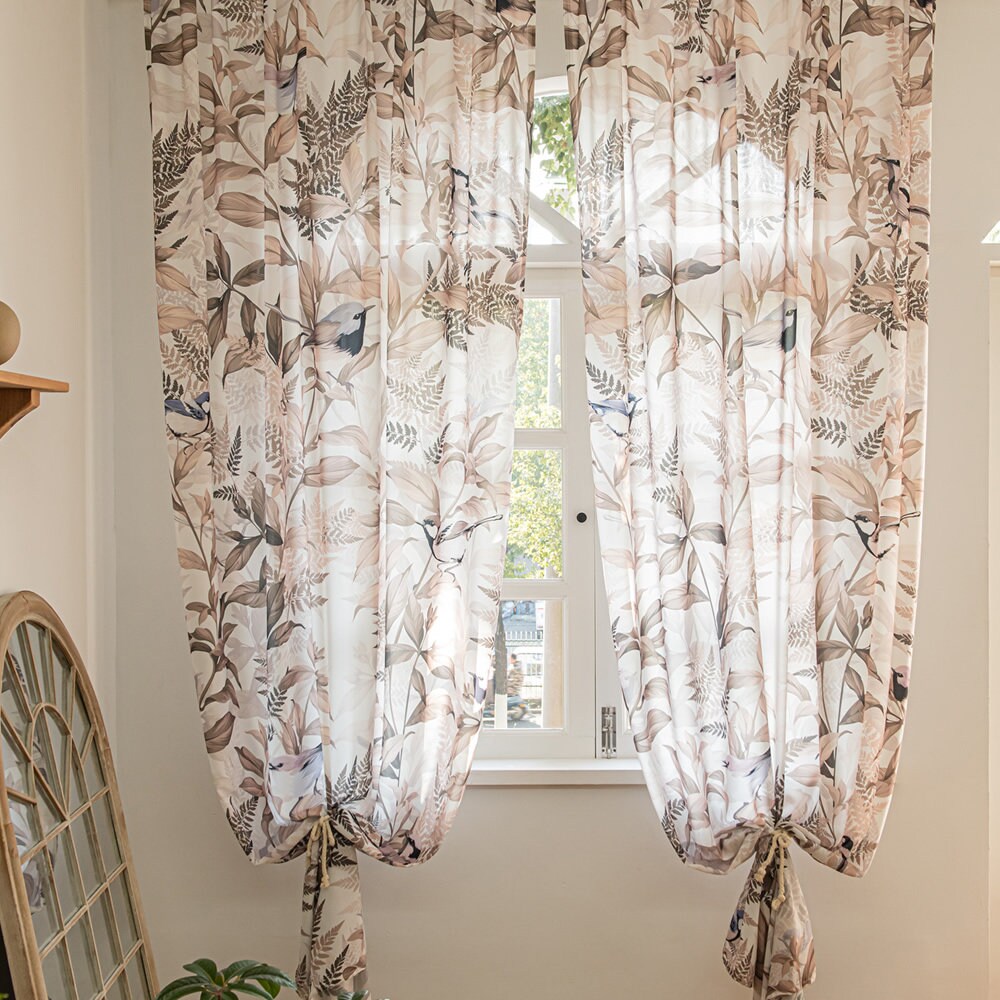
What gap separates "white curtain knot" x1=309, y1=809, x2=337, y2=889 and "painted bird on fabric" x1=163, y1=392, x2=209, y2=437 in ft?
2.89

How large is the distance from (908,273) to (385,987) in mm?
1992

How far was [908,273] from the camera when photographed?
2.07 m

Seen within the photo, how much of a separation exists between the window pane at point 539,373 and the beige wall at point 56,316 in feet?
3.17

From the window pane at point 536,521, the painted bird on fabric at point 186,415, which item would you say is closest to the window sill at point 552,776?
the window pane at point 536,521

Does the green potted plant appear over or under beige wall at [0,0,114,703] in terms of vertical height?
under

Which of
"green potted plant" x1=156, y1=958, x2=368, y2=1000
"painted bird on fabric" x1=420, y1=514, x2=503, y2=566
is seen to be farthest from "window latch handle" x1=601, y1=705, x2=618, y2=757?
→ "green potted plant" x1=156, y1=958, x2=368, y2=1000

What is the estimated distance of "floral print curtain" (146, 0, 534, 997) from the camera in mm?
2021

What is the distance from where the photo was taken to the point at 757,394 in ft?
6.72

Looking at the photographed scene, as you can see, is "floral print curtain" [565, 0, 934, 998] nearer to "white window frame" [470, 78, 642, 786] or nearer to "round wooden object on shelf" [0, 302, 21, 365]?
"white window frame" [470, 78, 642, 786]

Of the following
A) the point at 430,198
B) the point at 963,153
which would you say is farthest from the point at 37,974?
the point at 963,153

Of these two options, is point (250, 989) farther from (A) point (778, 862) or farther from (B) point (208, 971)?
(A) point (778, 862)

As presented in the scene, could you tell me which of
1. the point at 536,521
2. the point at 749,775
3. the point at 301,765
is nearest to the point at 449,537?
the point at 536,521

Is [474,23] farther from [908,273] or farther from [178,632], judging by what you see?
[178,632]

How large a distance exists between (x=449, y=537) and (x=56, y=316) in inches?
36.3
